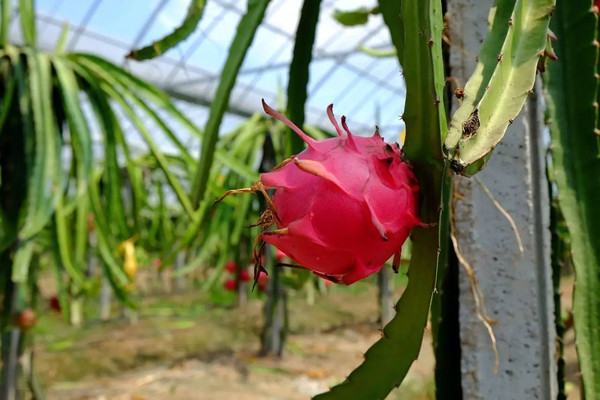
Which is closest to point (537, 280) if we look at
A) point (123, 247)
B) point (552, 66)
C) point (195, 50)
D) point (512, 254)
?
point (512, 254)

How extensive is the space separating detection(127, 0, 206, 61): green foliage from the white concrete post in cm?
26

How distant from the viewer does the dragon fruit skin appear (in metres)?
0.23

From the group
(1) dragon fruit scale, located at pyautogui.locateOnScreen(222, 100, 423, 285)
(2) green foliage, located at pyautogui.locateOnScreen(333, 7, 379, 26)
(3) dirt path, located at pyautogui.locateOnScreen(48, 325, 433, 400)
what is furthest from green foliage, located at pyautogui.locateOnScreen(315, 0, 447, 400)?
(3) dirt path, located at pyautogui.locateOnScreen(48, 325, 433, 400)

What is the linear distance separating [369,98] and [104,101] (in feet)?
27.1

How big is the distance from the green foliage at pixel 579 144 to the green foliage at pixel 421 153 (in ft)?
0.51

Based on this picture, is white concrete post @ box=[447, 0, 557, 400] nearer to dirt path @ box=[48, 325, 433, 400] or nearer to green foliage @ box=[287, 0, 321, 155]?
green foliage @ box=[287, 0, 321, 155]

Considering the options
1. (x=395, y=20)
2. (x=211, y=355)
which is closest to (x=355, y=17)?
(x=395, y=20)

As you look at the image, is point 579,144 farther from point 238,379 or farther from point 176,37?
point 238,379

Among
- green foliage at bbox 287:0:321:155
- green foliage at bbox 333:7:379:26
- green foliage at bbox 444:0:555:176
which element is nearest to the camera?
green foliage at bbox 444:0:555:176

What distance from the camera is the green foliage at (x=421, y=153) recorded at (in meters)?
0.27

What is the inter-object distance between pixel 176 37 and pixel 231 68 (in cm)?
12

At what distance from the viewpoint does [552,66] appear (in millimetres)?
430

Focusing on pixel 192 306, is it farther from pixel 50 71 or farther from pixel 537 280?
pixel 537 280

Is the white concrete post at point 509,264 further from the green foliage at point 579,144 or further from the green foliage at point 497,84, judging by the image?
the green foliage at point 497,84
